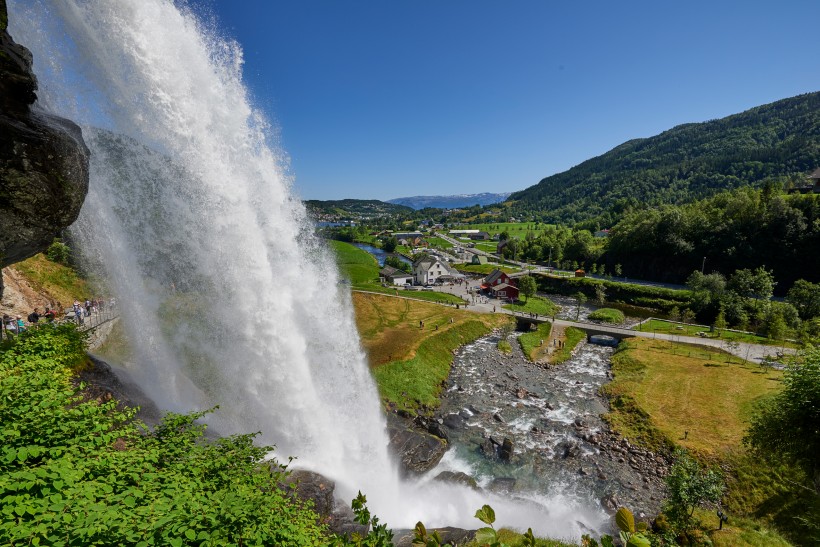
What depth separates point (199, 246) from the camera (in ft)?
52.3

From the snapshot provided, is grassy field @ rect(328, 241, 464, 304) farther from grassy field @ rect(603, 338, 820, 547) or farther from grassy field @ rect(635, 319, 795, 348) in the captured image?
grassy field @ rect(603, 338, 820, 547)

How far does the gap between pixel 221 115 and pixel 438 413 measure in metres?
24.6

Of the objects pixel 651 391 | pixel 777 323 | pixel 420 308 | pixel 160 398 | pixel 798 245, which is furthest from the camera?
pixel 798 245

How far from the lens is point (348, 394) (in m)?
21.9

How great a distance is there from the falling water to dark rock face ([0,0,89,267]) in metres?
3.87

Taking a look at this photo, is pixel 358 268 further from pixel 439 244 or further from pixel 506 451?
pixel 439 244

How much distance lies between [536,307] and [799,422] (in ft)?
153

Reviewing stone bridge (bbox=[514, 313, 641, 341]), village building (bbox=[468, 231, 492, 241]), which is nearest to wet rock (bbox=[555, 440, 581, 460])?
stone bridge (bbox=[514, 313, 641, 341])

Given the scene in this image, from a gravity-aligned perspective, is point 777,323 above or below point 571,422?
above

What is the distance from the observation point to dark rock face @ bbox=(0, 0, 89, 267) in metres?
9.91

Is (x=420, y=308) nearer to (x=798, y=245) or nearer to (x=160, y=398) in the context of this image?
(x=160, y=398)

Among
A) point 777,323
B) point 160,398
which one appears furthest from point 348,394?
point 777,323

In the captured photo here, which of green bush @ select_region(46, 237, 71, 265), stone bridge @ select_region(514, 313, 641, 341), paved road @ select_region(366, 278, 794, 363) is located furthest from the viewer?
stone bridge @ select_region(514, 313, 641, 341)

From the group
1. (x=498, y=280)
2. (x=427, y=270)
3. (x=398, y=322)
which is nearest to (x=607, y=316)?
(x=498, y=280)
